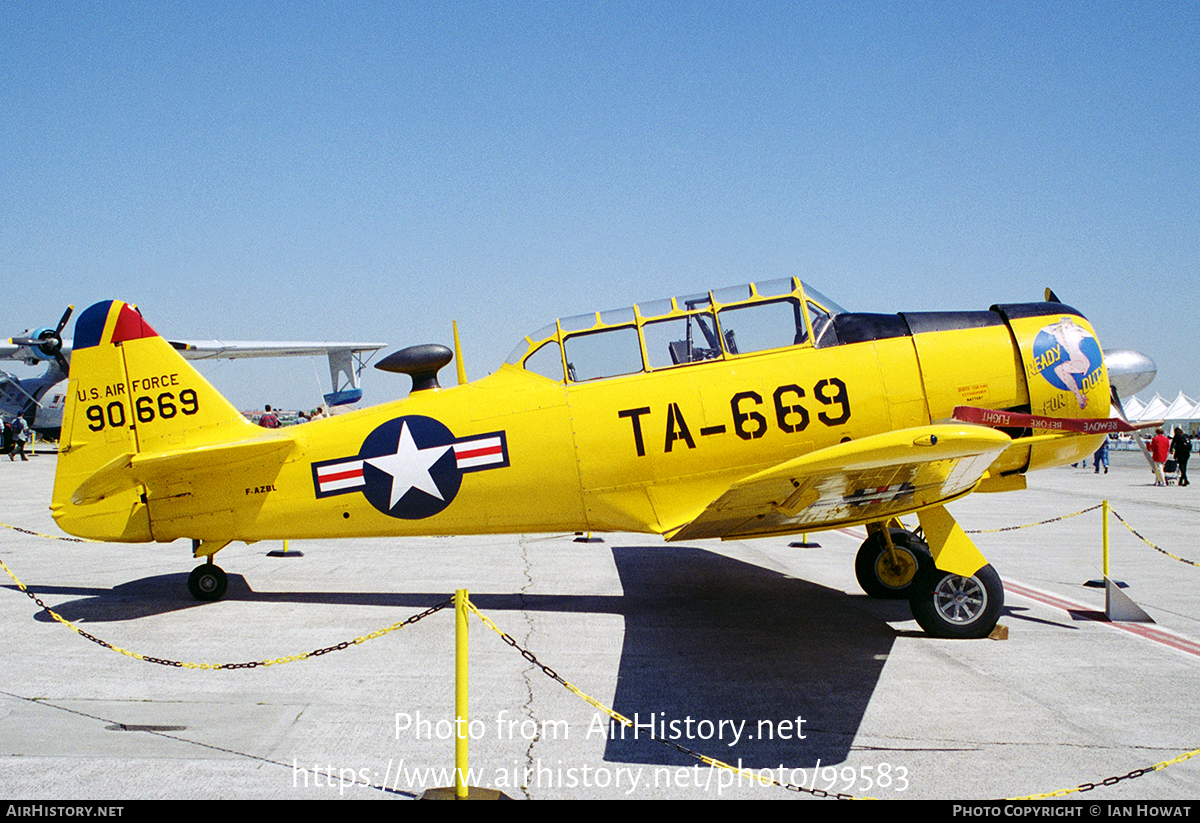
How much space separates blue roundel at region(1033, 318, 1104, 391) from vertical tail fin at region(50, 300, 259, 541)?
7175 millimetres

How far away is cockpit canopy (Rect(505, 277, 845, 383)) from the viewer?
6.24 meters

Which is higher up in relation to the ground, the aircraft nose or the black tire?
the aircraft nose

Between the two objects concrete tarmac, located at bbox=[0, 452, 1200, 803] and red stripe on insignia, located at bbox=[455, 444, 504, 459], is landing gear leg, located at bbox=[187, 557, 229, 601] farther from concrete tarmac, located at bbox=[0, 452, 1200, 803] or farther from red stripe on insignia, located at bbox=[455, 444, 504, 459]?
red stripe on insignia, located at bbox=[455, 444, 504, 459]

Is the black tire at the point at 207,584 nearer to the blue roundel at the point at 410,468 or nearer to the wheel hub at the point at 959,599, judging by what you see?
the blue roundel at the point at 410,468

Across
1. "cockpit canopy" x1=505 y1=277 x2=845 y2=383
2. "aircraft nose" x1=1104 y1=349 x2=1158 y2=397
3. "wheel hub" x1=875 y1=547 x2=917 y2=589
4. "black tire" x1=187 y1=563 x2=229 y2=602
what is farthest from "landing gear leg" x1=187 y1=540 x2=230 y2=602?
"aircraft nose" x1=1104 y1=349 x2=1158 y2=397

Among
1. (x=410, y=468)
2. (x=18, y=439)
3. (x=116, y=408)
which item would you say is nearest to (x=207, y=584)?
(x=116, y=408)

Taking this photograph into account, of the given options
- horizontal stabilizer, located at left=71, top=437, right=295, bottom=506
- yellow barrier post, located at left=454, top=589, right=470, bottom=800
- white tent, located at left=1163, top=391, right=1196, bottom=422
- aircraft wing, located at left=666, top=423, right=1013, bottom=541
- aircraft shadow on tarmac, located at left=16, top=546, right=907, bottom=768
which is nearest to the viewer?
yellow barrier post, located at left=454, top=589, right=470, bottom=800

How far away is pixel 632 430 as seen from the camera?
6.18 m

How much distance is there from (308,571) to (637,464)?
4.85 metres

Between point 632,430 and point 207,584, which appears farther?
point 207,584

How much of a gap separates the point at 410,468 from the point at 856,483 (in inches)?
150

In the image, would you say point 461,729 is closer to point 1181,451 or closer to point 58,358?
point 1181,451

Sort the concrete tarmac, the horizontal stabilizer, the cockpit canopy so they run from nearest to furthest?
the concrete tarmac
the cockpit canopy
the horizontal stabilizer

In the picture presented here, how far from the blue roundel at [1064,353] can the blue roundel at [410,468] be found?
4.96m
